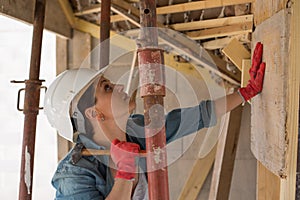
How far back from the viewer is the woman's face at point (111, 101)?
73.0 inches

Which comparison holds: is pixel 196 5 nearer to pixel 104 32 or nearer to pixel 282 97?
pixel 104 32

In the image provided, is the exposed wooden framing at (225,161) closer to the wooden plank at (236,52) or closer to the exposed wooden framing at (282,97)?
the wooden plank at (236,52)

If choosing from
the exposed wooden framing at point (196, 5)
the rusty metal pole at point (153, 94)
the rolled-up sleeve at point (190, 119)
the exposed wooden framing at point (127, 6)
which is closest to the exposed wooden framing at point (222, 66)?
the exposed wooden framing at point (196, 5)

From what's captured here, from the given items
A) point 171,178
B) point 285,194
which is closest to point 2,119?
point 171,178

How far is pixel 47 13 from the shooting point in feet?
9.90

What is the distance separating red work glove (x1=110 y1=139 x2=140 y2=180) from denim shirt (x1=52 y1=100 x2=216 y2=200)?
0.19 meters

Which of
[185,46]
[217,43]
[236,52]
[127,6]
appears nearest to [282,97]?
[236,52]

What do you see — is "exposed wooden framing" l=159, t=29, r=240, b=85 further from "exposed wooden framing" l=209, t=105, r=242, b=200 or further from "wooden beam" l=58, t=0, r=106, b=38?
"wooden beam" l=58, t=0, r=106, b=38

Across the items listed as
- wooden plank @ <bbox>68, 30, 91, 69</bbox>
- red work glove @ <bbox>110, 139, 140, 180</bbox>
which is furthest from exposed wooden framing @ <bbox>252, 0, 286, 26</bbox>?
wooden plank @ <bbox>68, 30, 91, 69</bbox>

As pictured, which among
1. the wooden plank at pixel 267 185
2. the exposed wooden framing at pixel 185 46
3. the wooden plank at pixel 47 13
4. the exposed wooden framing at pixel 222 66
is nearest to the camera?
the wooden plank at pixel 267 185

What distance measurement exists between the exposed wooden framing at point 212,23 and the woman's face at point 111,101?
3.98 feet

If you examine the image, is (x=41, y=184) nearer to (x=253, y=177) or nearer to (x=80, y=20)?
(x=80, y=20)

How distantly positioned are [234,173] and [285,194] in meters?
2.76

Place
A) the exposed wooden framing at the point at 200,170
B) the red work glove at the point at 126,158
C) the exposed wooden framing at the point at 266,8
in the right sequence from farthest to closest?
the exposed wooden framing at the point at 200,170, the red work glove at the point at 126,158, the exposed wooden framing at the point at 266,8
